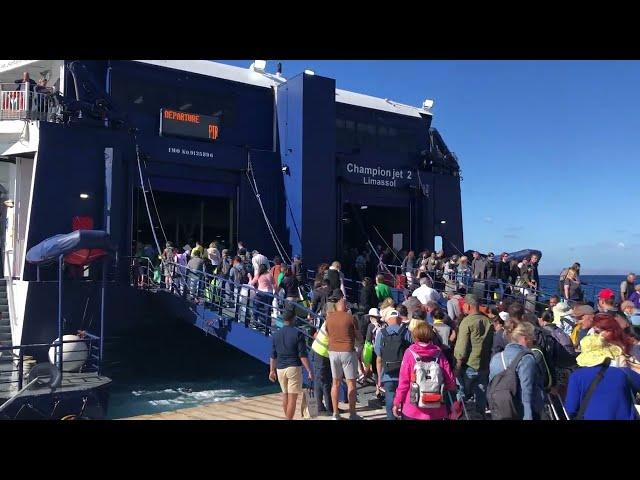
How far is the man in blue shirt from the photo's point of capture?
7.61 meters

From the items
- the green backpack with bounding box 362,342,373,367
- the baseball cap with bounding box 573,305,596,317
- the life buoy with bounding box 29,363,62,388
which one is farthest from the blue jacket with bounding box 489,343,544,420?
the life buoy with bounding box 29,363,62,388

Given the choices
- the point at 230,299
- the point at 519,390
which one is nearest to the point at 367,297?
the point at 230,299

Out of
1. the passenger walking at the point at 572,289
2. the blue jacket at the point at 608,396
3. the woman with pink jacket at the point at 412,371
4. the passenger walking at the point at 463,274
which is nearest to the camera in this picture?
the blue jacket at the point at 608,396

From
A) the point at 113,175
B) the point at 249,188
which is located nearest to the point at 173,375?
the point at 113,175

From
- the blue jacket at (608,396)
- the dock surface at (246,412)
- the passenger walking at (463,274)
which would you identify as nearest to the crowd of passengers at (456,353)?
the blue jacket at (608,396)

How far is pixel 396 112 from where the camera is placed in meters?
21.6

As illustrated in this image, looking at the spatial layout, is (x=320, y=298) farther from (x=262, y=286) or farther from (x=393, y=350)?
(x=393, y=350)

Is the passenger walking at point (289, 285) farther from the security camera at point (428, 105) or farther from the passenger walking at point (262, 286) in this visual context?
the security camera at point (428, 105)

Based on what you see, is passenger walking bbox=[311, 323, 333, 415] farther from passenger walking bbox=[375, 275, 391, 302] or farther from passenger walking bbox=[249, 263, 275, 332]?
passenger walking bbox=[249, 263, 275, 332]

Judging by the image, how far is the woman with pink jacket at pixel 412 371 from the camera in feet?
17.8

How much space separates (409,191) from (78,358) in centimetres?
1272

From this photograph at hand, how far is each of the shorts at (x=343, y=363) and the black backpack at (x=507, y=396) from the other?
109 inches

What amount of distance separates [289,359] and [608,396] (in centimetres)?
429
